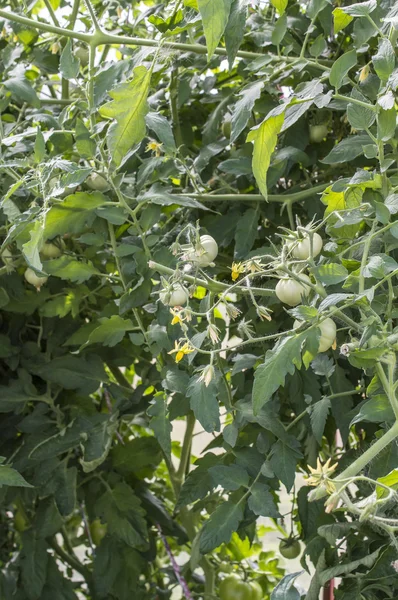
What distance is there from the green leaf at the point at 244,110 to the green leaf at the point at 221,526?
0.86 ft

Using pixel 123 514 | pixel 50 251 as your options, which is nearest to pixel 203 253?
pixel 50 251

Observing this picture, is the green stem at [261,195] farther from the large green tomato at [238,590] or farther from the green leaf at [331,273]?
the large green tomato at [238,590]

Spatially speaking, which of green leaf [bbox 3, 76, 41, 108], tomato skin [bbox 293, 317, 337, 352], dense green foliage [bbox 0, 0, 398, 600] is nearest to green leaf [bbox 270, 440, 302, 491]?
dense green foliage [bbox 0, 0, 398, 600]

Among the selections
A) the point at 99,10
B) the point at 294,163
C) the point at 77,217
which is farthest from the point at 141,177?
the point at 99,10

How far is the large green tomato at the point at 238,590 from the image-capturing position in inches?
33.3

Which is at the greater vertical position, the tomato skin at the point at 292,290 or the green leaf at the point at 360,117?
the green leaf at the point at 360,117

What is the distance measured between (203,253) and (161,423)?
0.14 metres

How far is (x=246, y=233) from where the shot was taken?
66 cm

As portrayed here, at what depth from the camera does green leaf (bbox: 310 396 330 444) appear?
557 mm

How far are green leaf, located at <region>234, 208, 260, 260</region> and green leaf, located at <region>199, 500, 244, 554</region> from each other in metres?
0.20

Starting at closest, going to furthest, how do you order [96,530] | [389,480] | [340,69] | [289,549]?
1. [389,480]
2. [340,69]
3. [289,549]
4. [96,530]

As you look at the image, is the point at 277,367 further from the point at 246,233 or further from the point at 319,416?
the point at 246,233

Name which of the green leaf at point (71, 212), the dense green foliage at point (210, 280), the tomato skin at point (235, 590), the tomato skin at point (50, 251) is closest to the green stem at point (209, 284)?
the dense green foliage at point (210, 280)

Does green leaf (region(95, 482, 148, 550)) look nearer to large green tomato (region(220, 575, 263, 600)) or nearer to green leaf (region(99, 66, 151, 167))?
large green tomato (region(220, 575, 263, 600))
